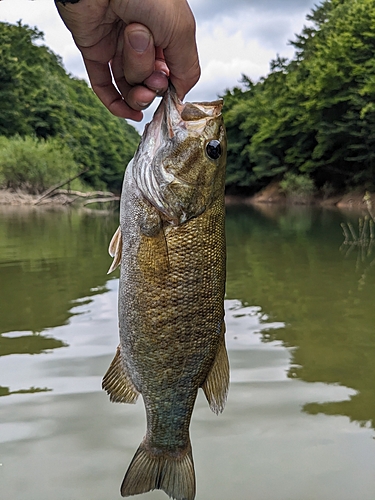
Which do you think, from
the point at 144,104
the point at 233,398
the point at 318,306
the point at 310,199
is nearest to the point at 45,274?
the point at 318,306

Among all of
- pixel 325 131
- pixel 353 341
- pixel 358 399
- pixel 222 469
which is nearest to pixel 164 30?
pixel 222 469

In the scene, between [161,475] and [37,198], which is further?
[37,198]

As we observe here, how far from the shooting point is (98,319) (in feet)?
20.8

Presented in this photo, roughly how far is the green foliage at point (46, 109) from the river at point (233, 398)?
25.7 meters

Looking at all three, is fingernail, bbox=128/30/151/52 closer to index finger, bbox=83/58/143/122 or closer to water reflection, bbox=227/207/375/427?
index finger, bbox=83/58/143/122

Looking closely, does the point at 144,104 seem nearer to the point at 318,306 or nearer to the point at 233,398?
the point at 233,398

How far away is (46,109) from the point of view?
156 feet

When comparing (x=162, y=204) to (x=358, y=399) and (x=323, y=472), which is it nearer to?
(x=323, y=472)

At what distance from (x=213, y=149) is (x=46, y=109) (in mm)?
48719

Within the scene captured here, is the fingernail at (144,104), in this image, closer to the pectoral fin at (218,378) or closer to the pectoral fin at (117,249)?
the pectoral fin at (117,249)

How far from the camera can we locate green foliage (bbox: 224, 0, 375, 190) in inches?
1300

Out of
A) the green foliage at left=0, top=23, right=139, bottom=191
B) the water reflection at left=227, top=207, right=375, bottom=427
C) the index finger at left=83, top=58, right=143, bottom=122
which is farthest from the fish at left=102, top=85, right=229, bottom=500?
the green foliage at left=0, top=23, right=139, bottom=191

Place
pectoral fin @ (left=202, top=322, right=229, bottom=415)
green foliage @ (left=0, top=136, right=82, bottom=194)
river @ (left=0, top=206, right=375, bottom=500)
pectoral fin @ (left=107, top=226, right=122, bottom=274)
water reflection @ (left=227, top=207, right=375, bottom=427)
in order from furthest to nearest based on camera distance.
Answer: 1. green foliage @ (left=0, top=136, right=82, bottom=194)
2. water reflection @ (left=227, top=207, right=375, bottom=427)
3. river @ (left=0, top=206, right=375, bottom=500)
4. pectoral fin @ (left=107, top=226, right=122, bottom=274)
5. pectoral fin @ (left=202, top=322, right=229, bottom=415)

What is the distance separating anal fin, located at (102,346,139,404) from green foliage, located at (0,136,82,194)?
103 feet
